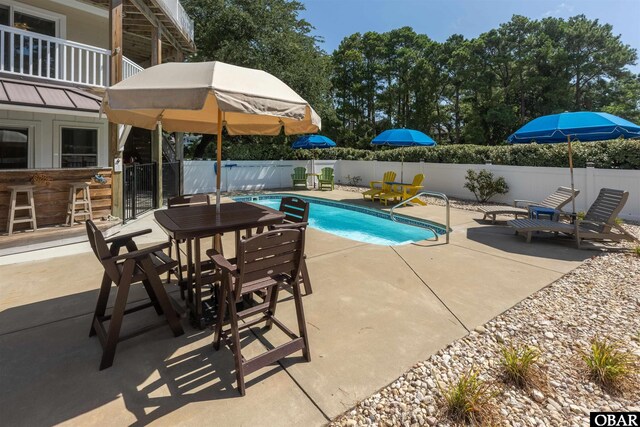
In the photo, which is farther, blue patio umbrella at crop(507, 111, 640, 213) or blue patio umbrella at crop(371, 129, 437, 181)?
blue patio umbrella at crop(371, 129, 437, 181)

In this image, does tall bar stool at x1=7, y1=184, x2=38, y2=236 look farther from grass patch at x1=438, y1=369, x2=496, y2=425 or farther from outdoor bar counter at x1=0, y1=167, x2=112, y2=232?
grass patch at x1=438, y1=369, x2=496, y2=425

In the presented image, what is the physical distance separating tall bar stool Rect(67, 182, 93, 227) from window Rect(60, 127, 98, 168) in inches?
110

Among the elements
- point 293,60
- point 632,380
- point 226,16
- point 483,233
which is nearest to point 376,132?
point 293,60

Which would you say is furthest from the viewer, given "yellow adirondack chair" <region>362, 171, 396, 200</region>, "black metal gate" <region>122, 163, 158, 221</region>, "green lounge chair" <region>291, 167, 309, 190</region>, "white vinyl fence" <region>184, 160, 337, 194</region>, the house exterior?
"green lounge chair" <region>291, 167, 309, 190</region>

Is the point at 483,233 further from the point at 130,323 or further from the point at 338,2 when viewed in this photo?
the point at 338,2

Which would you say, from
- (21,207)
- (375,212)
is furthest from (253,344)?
(375,212)

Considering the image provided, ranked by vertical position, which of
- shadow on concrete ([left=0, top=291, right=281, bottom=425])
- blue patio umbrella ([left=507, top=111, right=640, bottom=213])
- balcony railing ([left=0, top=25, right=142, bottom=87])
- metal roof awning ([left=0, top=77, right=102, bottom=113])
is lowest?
shadow on concrete ([left=0, top=291, right=281, bottom=425])

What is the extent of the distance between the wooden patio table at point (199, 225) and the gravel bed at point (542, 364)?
1.83m

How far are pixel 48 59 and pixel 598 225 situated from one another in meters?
12.2

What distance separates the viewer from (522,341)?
3018mm

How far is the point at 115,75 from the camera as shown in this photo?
780cm

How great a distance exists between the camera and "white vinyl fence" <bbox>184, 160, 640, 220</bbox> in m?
8.95

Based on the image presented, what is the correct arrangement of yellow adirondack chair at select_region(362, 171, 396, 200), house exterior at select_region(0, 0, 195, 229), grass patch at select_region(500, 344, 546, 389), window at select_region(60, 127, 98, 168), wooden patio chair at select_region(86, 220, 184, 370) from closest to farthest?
grass patch at select_region(500, 344, 546, 389), wooden patio chair at select_region(86, 220, 184, 370), house exterior at select_region(0, 0, 195, 229), window at select_region(60, 127, 98, 168), yellow adirondack chair at select_region(362, 171, 396, 200)

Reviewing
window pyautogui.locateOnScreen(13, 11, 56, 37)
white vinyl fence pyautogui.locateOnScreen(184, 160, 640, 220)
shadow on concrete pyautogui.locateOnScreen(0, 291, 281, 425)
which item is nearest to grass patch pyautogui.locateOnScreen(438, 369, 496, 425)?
shadow on concrete pyautogui.locateOnScreen(0, 291, 281, 425)
